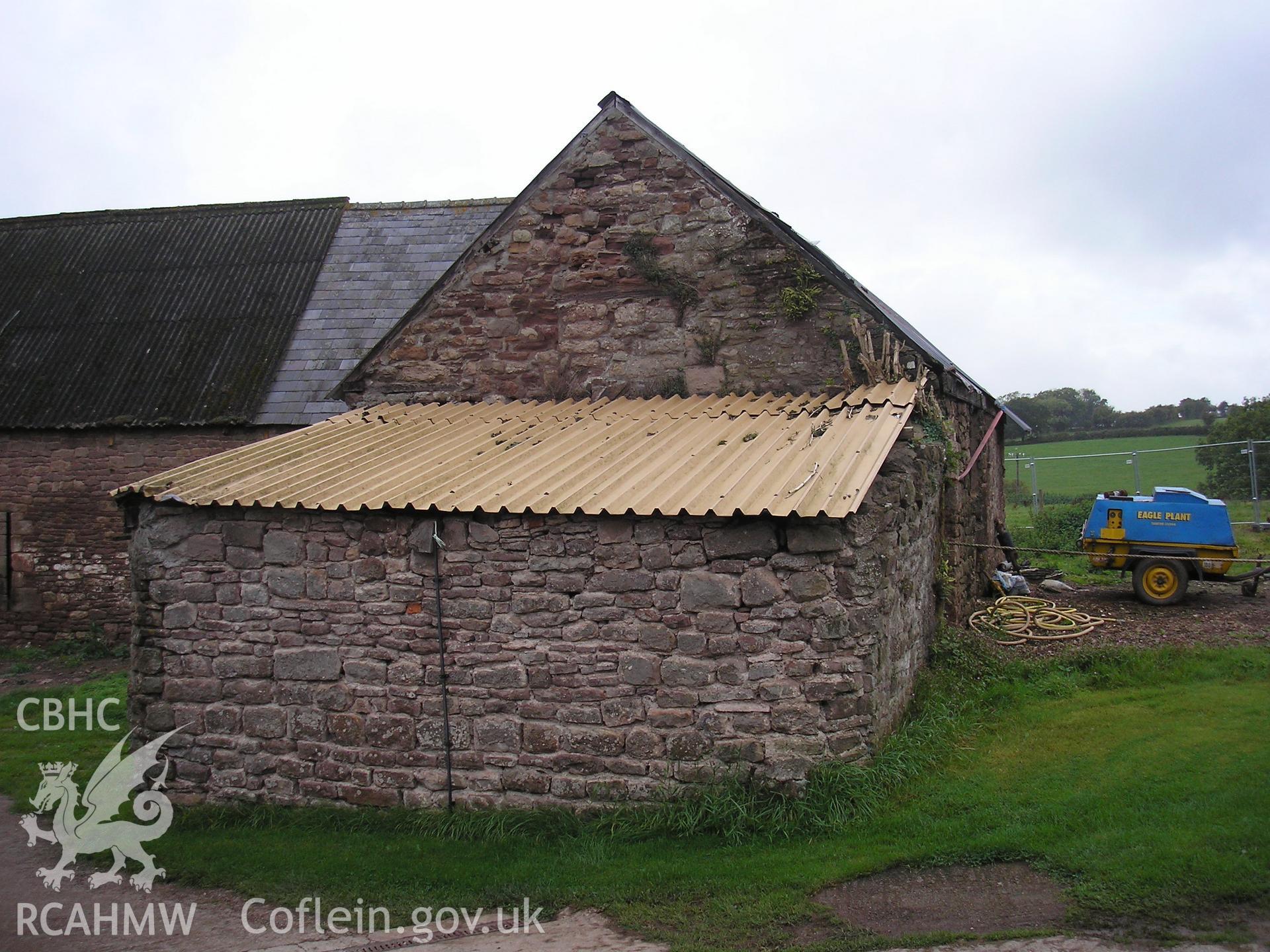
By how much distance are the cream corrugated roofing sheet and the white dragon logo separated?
8.04 feet

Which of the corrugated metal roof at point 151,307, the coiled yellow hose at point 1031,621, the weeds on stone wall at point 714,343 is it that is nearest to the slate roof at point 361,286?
the corrugated metal roof at point 151,307

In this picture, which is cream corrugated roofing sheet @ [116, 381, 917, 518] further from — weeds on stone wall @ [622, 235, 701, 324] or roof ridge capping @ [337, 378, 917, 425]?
weeds on stone wall @ [622, 235, 701, 324]

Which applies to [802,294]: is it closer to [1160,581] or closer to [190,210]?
[1160,581]

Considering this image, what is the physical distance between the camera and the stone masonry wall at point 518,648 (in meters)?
6.73

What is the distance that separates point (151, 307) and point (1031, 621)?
16.1 metres

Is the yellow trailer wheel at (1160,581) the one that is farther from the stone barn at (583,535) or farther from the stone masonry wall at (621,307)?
the stone barn at (583,535)

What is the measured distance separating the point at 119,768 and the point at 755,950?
241 inches

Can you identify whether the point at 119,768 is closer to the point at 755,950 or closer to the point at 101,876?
the point at 101,876

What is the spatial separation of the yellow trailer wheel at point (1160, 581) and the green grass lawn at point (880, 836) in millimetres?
3940

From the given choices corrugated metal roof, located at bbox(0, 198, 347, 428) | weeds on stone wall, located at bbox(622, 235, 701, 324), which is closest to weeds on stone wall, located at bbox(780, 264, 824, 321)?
weeds on stone wall, located at bbox(622, 235, 701, 324)

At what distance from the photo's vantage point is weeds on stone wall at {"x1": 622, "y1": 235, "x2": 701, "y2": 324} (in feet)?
31.9

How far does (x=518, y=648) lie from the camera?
7266mm

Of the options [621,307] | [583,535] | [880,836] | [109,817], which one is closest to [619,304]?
[621,307]

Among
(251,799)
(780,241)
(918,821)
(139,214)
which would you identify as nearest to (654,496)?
(918,821)
